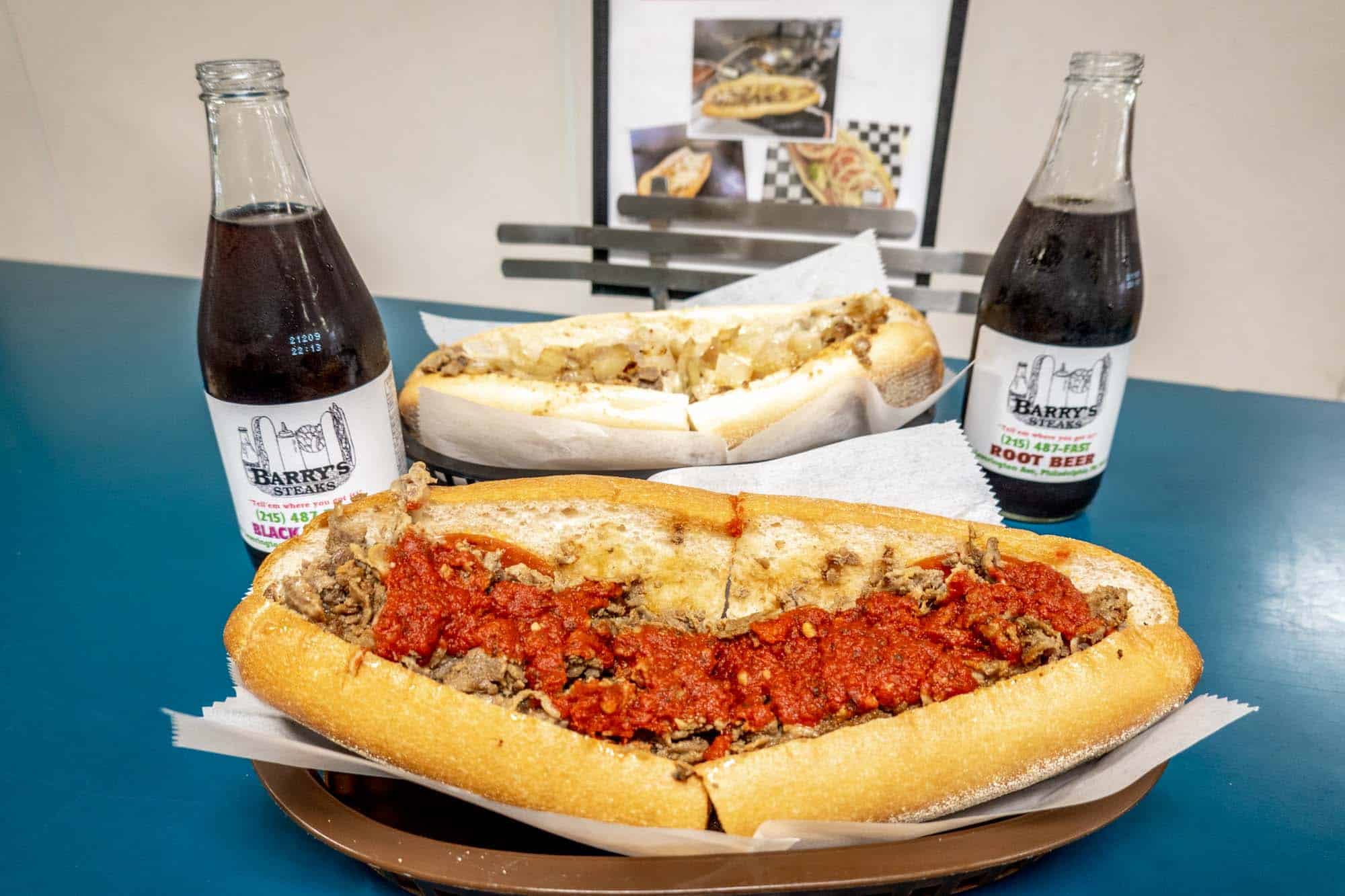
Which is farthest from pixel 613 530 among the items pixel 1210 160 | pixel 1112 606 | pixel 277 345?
pixel 1210 160

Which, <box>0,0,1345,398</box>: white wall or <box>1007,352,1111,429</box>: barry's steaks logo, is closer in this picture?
<box>1007,352,1111,429</box>: barry's steaks logo

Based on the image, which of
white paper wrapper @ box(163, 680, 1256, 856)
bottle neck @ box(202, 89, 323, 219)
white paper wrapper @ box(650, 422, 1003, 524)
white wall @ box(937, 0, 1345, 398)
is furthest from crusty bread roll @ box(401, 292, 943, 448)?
white wall @ box(937, 0, 1345, 398)

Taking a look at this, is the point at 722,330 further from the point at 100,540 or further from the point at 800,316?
the point at 100,540

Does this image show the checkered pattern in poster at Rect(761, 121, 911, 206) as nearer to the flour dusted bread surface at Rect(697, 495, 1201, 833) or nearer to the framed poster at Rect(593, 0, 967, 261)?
the framed poster at Rect(593, 0, 967, 261)

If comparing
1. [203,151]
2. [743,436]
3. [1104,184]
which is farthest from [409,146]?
[1104,184]

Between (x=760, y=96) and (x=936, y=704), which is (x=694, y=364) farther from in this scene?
(x=760, y=96)

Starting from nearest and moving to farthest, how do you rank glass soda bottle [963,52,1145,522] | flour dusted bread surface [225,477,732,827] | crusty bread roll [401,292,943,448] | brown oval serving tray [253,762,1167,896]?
1. brown oval serving tray [253,762,1167,896]
2. flour dusted bread surface [225,477,732,827]
3. glass soda bottle [963,52,1145,522]
4. crusty bread roll [401,292,943,448]
